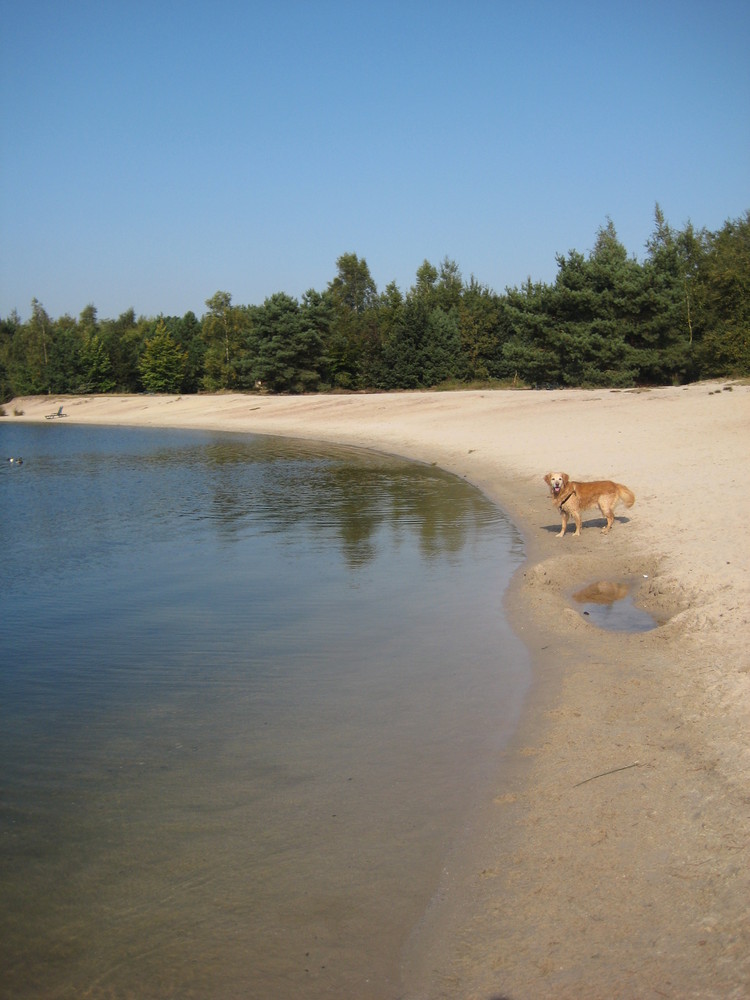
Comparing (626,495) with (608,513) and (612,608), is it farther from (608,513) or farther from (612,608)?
(612,608)

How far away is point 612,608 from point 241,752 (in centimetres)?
466

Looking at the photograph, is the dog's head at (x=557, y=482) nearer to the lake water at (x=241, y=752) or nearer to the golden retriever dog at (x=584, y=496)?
the golden retriever dog at (x=584, y=496)

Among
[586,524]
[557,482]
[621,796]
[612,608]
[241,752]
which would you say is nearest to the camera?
[621,796]

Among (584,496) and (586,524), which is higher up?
(584,496)

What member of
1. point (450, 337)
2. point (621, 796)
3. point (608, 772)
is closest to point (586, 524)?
point (608, 772)

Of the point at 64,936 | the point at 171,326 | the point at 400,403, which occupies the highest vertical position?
the point at 171,326

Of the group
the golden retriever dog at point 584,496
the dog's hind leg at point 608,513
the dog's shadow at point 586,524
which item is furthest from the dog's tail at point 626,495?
the dog's shadow at point 586,524

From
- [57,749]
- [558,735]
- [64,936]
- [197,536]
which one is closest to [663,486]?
[197,536]

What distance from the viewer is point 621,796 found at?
15.7 feet

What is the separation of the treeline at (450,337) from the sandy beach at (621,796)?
28911 millimetres

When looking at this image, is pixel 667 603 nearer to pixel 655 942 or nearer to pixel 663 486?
pixel 655 942

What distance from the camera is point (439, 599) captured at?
988 cm

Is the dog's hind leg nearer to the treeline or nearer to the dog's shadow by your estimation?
the dog's shadow

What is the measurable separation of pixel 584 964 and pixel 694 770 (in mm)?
1832
